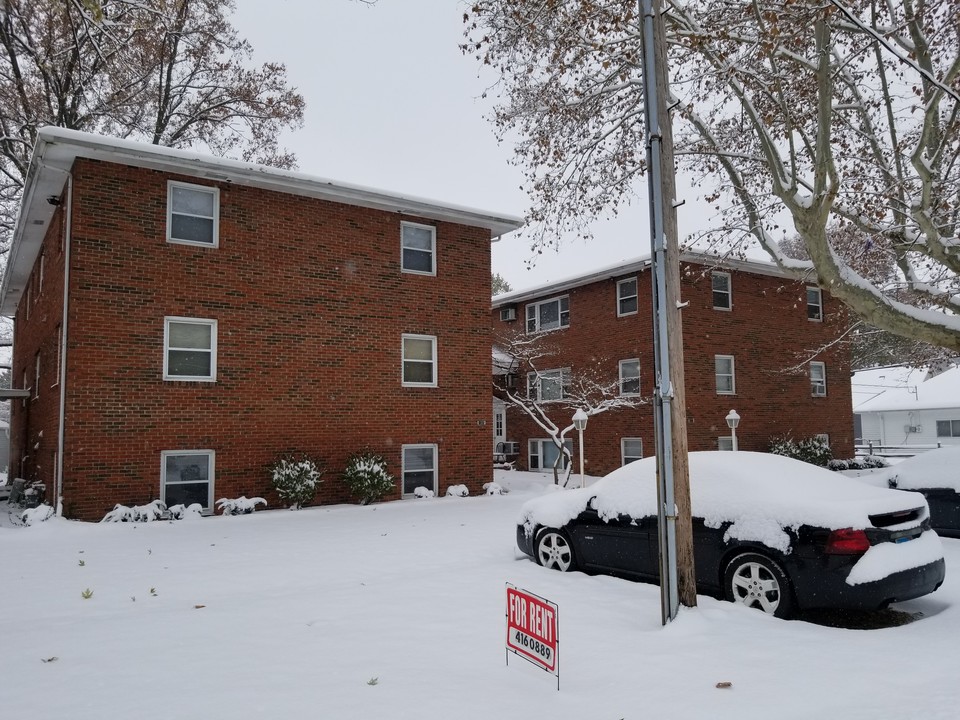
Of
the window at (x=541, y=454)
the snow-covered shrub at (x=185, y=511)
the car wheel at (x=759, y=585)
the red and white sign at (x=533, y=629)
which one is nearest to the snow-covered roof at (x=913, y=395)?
the window at (x=541, y=454)

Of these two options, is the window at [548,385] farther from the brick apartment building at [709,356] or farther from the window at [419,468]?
the window at [419,468]

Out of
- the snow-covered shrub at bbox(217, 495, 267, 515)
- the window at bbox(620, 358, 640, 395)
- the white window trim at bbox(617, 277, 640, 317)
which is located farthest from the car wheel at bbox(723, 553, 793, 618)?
the white window trim at bbox(617, 277, 640, 317)

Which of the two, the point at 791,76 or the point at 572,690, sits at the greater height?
the point at 791,76

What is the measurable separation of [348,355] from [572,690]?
11513mm

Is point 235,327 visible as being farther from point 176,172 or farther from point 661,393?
point 661,393

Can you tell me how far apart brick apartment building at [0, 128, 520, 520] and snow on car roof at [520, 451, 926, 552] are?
8023mm

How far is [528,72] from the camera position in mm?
12562

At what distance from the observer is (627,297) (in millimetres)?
22562

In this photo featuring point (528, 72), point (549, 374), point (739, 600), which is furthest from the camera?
point (549, 374)

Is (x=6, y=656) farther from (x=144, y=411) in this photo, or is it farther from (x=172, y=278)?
(x=172, y=278)

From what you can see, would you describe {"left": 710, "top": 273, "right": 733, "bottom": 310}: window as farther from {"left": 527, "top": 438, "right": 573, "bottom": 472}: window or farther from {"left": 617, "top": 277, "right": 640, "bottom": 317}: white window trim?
{"left": 527, "top": 438, "right": 573, "bottom": 472}: window

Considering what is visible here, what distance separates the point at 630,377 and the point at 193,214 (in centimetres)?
1378

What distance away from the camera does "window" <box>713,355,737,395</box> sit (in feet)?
72.8

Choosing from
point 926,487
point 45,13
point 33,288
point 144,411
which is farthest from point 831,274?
point 45,13
